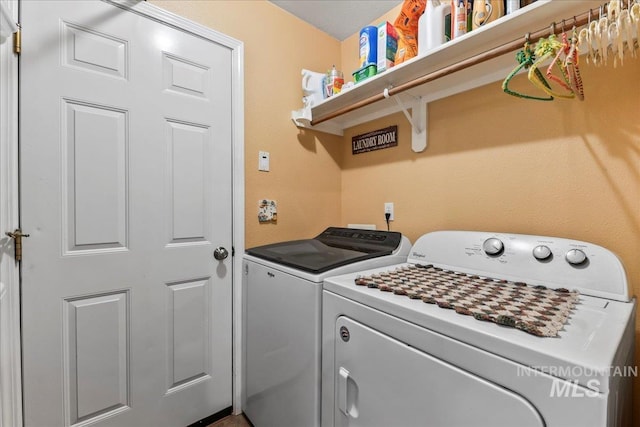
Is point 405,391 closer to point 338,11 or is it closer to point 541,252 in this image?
point 541,252

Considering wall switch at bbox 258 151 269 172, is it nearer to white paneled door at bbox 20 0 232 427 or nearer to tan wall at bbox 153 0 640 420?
tan wall at bbox 153 0 640 420

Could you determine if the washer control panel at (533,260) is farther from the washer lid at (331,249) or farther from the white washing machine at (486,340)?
the washer lid at (331,249)

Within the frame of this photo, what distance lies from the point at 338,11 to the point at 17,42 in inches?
66.0

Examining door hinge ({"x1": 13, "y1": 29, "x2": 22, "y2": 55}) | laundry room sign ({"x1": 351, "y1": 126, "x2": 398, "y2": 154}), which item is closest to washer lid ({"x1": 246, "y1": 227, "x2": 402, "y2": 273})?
laundry room sign ({"x1": 351, "y1": 126, "x2": 398, "y2": 154})

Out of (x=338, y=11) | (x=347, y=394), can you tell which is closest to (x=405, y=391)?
(x=347, y=394)

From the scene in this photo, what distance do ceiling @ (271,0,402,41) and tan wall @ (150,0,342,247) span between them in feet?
0.19

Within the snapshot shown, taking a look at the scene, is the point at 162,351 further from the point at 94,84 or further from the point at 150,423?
the point at 94,84

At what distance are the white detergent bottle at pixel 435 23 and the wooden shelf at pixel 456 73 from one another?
0.24 feet

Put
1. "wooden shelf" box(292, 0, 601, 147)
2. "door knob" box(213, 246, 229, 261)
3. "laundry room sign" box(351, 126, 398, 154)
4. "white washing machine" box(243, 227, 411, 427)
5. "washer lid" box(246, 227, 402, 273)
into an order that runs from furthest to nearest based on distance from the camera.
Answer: "laundry room sign" box(351, 126, 398, 154) → "door knob" box(213, 246, 229, 261) → "washer lid" box(246, 227, 402, 273) → "white washing machine" box(243, 227, 411, 427) → "wooden shelf" box(292, 0, 601, 147)

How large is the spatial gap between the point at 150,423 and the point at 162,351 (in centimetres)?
35

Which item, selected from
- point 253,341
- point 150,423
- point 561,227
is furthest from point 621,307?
point 150,423

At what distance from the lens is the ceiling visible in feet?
5.79

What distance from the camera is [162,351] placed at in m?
1.40

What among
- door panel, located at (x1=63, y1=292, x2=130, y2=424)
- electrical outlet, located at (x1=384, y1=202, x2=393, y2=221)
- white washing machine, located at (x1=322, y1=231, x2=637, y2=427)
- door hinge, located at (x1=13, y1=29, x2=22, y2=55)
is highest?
door hinge, located at (x1=13, y1=29, x2=22, y2=55)
